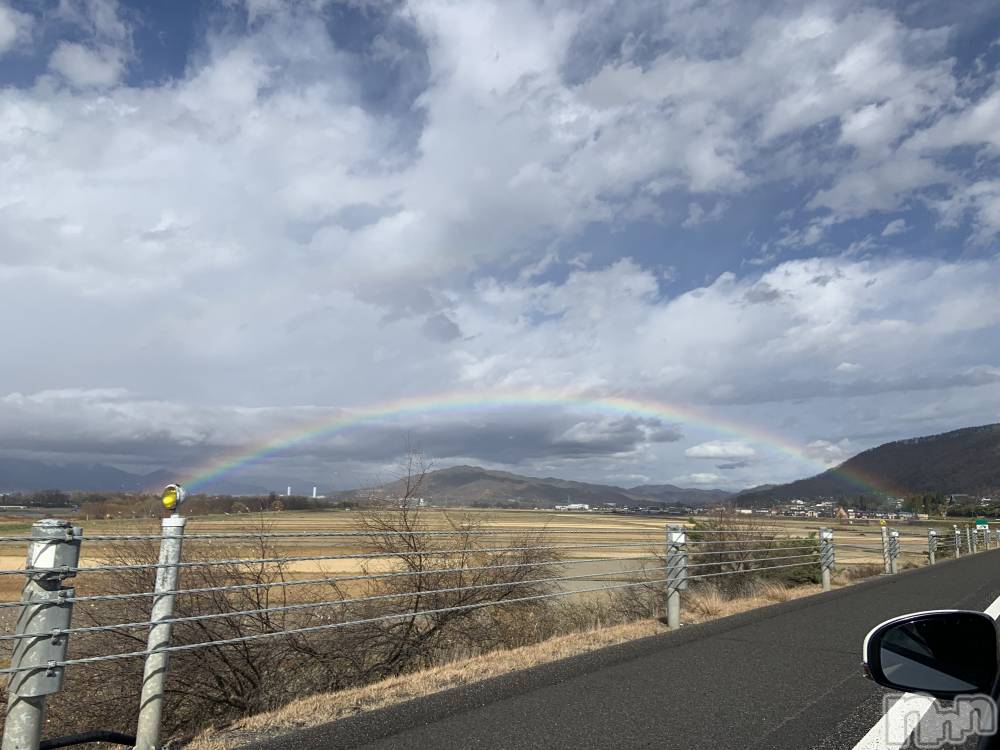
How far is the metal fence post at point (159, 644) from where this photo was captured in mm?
4184

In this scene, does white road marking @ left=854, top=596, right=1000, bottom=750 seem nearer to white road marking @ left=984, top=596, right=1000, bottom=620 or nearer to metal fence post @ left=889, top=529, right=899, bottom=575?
white road marking @ left=984, top=596, right=1000, bottom=620

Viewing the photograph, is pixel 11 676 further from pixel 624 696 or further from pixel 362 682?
pixel 362 682

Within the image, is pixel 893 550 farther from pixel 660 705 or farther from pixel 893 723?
pixel 660 705

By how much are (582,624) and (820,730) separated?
6415 mm

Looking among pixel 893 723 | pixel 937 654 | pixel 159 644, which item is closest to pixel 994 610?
pixel 893 723

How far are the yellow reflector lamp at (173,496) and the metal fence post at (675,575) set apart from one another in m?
6.11

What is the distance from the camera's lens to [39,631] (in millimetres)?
3609

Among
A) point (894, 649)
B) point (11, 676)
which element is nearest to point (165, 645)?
point (11, 676)

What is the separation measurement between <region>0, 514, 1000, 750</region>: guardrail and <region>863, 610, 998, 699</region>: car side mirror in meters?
3.26

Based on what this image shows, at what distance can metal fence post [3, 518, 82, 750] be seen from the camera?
3561mm

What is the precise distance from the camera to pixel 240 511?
332 inches

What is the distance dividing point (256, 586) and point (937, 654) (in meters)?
3.86

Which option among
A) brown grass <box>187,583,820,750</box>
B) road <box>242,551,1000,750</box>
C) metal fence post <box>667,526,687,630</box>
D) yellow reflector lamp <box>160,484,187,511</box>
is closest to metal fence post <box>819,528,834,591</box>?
brown grass <box>187,583,820,750</box>

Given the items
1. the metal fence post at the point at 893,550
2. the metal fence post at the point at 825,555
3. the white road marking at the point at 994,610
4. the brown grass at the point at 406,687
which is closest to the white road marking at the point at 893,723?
the brown grass at the point at 406,687
